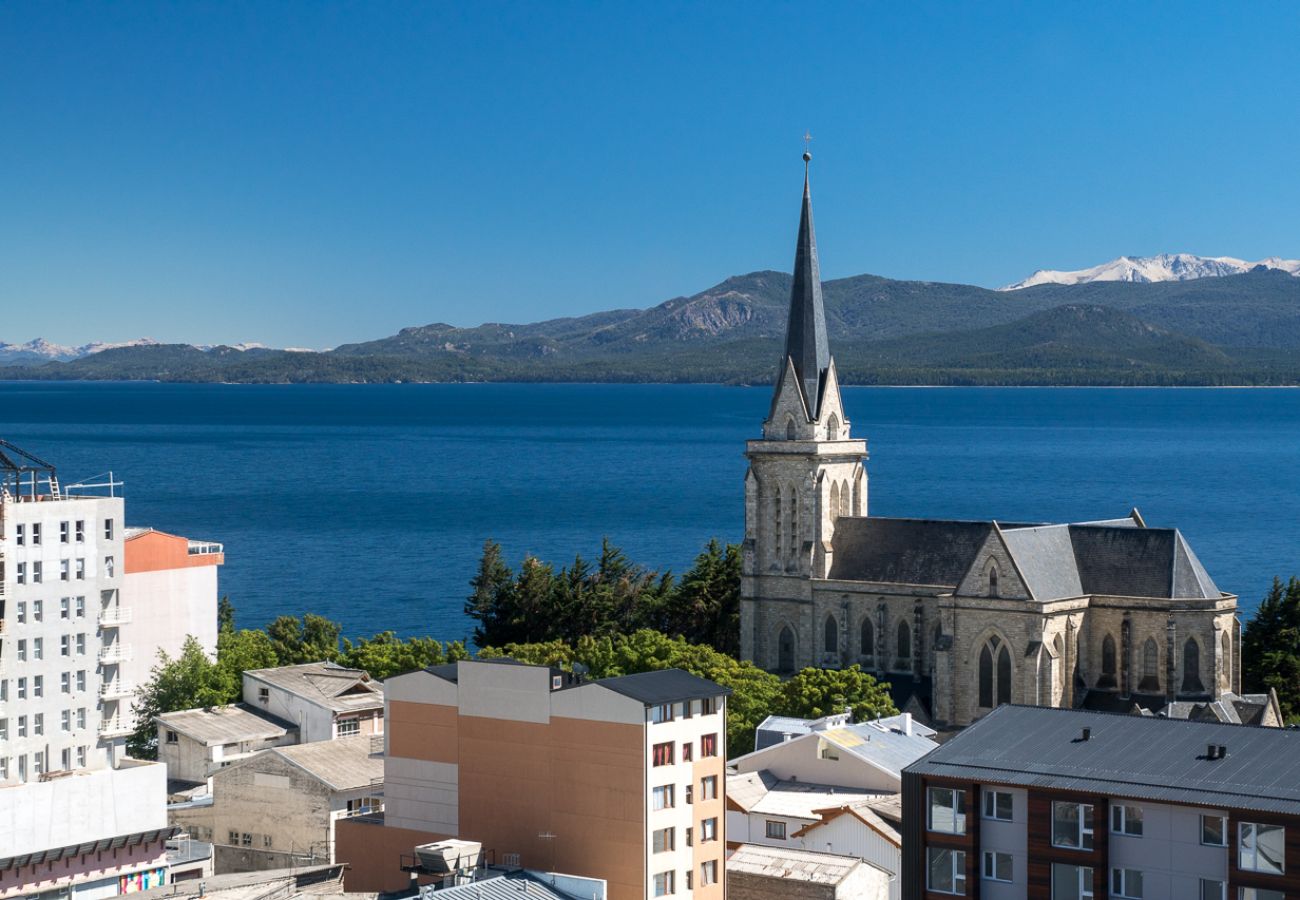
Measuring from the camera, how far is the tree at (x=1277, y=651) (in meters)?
81.9

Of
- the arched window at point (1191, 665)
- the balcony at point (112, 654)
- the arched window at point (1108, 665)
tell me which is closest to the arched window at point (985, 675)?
the arched window at point (1108, 665)

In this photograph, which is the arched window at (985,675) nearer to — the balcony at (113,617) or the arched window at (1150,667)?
the arched window at (1150,667)

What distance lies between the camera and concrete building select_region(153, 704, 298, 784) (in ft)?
235

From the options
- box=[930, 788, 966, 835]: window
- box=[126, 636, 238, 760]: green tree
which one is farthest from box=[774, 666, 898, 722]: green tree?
box=[930, 788, 966, 835]: window

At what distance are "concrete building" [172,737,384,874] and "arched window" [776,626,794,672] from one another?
26.5 m

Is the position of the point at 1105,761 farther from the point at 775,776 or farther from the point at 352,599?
the point at 352,599

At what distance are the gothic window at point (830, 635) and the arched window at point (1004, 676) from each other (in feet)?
30.1

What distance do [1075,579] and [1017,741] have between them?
1469 inches

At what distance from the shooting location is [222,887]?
51.8m

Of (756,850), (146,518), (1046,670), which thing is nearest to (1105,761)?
(756,850)

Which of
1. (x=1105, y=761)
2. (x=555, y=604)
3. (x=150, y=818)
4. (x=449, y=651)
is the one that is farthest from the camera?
(x=555, y=604)

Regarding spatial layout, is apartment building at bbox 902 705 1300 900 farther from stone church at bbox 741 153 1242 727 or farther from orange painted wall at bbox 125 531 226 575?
orange painted wall at bbox 125 531 226 575

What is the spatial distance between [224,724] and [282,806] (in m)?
11.1

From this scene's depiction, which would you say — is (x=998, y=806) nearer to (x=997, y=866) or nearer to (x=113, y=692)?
(x=997, y=866)
